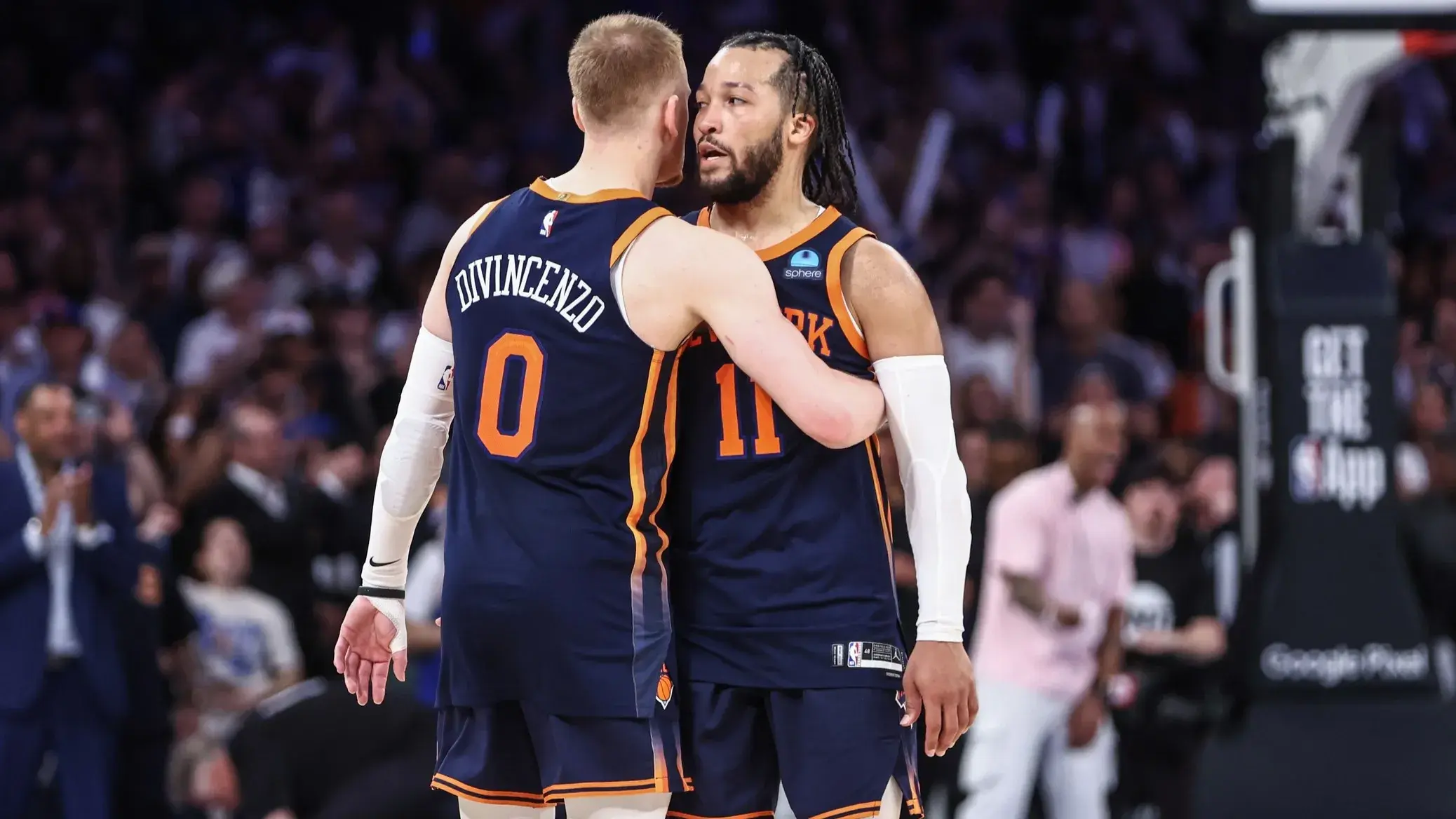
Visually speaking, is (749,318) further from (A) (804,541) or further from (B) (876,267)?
(A) (804,541)

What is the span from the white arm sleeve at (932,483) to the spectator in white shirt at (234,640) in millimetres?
5364

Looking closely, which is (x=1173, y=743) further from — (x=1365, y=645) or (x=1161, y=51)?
(x=1161, y=51)

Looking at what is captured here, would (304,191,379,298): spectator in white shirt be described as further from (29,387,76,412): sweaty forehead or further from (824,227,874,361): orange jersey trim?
(824,227,874,361): orange jersey trim

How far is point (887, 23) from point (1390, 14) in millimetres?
8861

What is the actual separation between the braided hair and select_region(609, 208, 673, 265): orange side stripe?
48cm

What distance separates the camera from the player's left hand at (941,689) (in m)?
3.82

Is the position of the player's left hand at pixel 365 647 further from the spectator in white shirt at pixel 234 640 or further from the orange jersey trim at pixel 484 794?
the spectator in white shirt at pixel 234 640

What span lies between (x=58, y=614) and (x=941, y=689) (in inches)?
209

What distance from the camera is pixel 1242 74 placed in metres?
16.5

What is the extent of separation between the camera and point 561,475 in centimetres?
369

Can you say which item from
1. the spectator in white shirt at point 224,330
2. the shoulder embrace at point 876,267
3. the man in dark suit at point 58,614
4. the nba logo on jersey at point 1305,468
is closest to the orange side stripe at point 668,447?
the shoulder embrace at point 876,267

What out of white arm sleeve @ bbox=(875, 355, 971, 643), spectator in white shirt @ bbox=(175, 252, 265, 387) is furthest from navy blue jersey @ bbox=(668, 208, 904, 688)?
spectator in white shirt @ bbox=(175, 252, 265, 387)

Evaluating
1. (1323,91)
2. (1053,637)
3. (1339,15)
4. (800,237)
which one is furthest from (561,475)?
(1323,91)

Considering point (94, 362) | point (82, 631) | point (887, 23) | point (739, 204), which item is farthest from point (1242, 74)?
point (739, 204)
